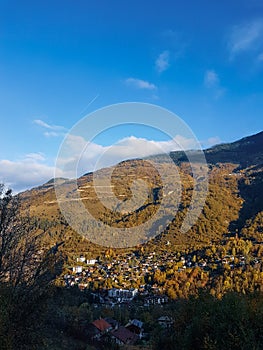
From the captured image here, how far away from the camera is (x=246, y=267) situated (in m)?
45.0

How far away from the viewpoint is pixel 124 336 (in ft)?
75.7

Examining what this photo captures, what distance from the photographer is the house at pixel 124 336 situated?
878 inches

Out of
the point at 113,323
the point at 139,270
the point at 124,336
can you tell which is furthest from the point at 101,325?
the point at 139,270

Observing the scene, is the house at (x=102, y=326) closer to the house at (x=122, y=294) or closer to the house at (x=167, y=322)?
the house at (x=167, y=322)

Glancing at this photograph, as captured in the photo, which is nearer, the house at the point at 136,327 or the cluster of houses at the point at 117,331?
the cluster of houses at the point at 117,331

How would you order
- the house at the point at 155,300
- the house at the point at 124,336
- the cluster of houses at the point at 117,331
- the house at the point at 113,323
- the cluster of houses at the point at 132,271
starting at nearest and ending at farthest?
the cluster of houses at the point at 117,331
the house at the point at 124,336
the house at the point at 113,323
the house at the point at 155,300
the cluster of houses at the point at 132,271

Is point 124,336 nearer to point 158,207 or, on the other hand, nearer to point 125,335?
point 125,335

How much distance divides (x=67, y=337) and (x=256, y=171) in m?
97.1

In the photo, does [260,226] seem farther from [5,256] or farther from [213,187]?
[5,256]

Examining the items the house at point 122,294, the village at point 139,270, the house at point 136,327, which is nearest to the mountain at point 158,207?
the village at point 139,270

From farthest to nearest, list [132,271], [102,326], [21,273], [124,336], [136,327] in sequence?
1. [132,271]
2. [136,327]
3. [102,326]
4. [124,336]
5. [21,273]

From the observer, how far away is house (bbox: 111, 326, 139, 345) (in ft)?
73.1

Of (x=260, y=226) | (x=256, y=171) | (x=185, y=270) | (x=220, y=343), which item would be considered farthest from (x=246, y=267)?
(x=256, y=171)

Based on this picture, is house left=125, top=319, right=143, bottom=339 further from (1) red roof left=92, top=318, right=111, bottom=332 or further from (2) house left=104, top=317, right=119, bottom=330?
(1) red roof left=92, top=318, right=111, bottom=332
